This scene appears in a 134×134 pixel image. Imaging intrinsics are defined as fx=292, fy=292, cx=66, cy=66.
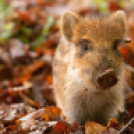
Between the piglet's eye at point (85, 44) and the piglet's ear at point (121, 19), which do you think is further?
the piglet's ear at point (121, 19)

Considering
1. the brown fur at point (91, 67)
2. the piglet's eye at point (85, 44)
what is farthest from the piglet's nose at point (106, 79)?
the piglet's eye at point (85, 44)

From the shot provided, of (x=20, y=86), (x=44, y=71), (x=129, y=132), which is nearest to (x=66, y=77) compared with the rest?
(x=129, y=132)

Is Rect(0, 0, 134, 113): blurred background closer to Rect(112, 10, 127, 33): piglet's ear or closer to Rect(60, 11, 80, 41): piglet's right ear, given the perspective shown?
Rect(112, 10, 127, 33): piglet's ear

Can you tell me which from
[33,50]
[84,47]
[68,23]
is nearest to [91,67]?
[84,47]

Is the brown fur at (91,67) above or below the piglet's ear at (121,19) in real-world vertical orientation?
below

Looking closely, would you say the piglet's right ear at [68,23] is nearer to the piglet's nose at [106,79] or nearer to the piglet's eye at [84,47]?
the piglet's eye at [84,47]

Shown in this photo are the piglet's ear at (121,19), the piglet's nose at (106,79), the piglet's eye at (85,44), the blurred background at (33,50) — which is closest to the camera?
the piglet's nose at (106,79)
